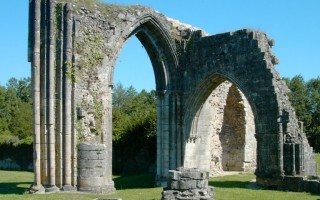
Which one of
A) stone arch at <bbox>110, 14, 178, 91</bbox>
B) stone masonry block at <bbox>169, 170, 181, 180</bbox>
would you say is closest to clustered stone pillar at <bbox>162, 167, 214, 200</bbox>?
stone masonry block at <bbox>169, 170, 181, 180</bbox>

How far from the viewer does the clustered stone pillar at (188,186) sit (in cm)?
1086

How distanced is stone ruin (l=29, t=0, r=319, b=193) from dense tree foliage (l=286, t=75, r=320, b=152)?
24412mm

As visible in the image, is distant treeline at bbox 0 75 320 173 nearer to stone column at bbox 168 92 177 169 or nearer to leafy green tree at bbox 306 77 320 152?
leafy green tree at bbox 306 77 320 152

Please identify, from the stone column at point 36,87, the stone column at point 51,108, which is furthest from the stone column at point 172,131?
the stone column at point 36,87

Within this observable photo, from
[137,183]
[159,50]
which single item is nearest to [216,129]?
[137,183]

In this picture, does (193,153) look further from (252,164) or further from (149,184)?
(252,164)

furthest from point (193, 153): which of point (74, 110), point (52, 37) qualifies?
point (52, 37)

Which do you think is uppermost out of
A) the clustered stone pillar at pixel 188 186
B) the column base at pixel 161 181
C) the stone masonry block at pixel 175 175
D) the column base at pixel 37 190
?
the stone masonry block at pixel 175 175

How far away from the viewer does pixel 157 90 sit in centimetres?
1881

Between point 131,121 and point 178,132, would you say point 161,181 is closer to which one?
point 178,132

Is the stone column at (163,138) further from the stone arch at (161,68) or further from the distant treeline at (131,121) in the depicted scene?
the distant treeline at (131,121)

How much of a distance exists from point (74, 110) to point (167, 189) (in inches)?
177

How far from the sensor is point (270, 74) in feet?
50.0

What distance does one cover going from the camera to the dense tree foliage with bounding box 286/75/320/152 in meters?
41.1
